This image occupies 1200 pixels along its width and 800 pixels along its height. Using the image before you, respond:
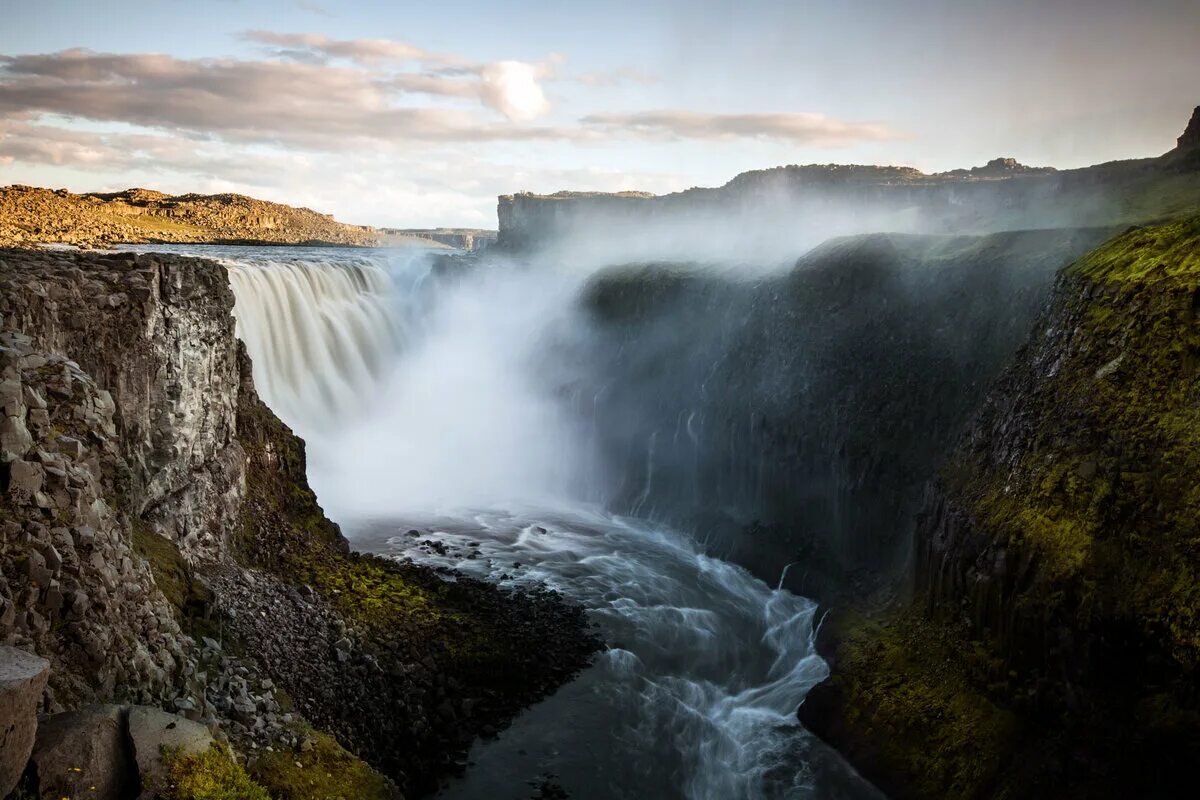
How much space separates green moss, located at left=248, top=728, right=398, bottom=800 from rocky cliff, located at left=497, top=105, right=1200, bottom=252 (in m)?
33.6

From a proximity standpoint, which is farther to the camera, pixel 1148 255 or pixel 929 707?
pixel 1148 255

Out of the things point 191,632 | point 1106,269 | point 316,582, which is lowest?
point 316,582

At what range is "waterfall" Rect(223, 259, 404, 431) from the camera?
41.7 metres

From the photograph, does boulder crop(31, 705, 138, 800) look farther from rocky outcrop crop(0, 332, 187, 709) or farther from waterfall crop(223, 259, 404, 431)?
waterfall crop(223, 259, 404, 431)

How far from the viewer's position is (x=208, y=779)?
11.6 m

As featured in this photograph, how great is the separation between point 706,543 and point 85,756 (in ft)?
93.8

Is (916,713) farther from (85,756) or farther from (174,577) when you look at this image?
(85,756)

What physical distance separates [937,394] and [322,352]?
33.9m

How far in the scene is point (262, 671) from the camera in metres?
16.9

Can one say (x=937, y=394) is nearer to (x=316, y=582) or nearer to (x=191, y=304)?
(x=316, y=582)

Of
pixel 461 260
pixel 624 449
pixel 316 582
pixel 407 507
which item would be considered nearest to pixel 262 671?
pixel 316 582

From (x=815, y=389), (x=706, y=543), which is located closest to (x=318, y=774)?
(x=706, y=543)

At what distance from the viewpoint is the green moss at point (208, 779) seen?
11.0 m

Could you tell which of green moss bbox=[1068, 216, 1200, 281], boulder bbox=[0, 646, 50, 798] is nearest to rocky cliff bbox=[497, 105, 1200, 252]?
green moss bbox=[1068, 216, 1200, 281]
